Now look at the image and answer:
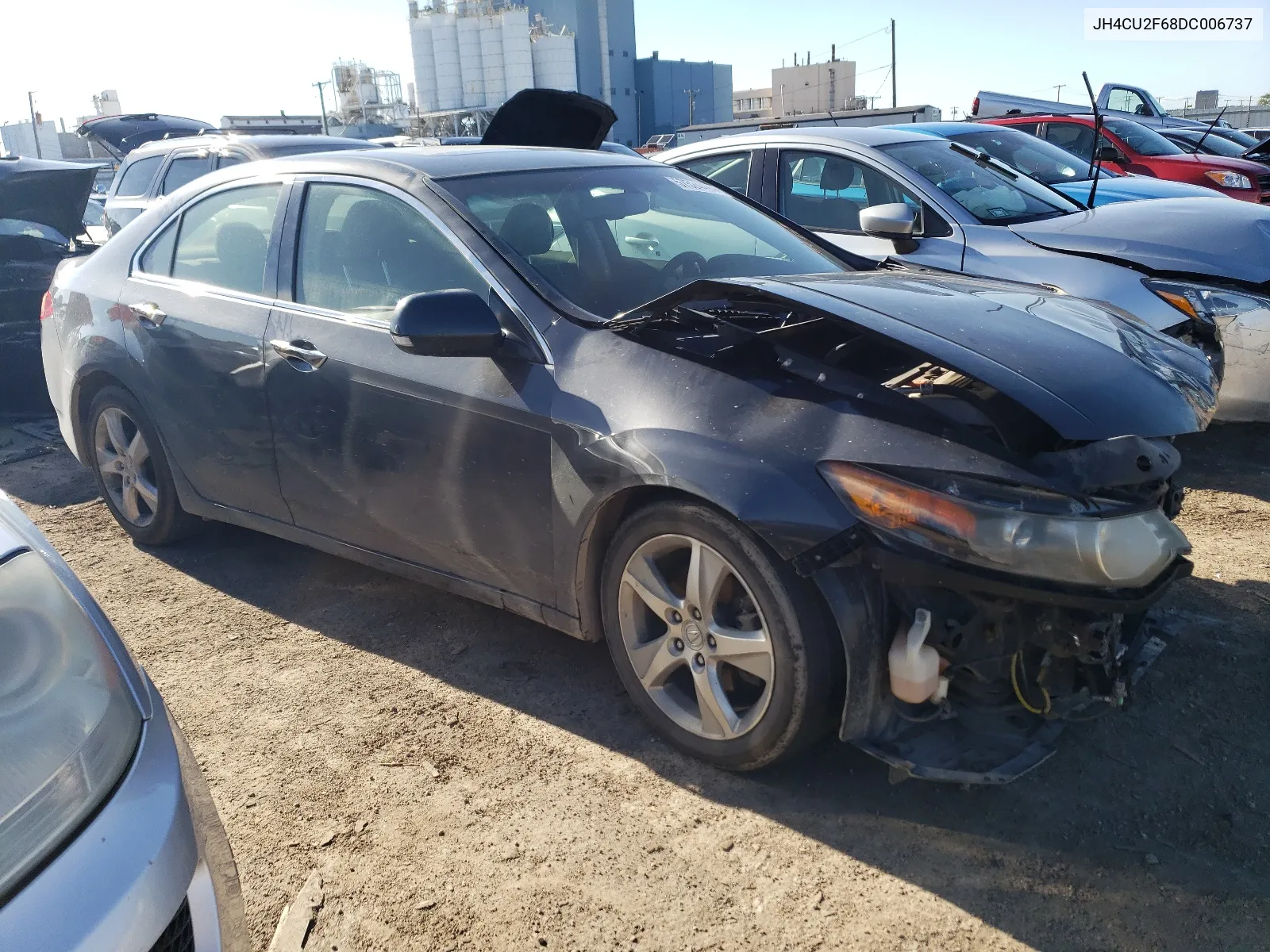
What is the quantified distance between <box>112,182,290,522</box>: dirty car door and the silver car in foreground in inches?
76.2

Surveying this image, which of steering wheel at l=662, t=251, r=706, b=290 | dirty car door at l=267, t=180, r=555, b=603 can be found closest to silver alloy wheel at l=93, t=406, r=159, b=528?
dirty car door at l=267, t=180, r=555, b=603

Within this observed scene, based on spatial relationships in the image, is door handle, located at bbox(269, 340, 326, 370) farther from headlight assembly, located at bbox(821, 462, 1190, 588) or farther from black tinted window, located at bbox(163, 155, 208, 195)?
black tinted window, located at bbox(163, 155, 208, 195)

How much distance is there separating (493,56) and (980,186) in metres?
69.1

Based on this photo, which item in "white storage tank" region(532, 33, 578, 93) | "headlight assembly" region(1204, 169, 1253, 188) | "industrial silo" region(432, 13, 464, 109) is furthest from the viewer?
"industrial silo" region(432, 13, 464, 109)

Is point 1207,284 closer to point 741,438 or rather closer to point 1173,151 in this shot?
point 741,438

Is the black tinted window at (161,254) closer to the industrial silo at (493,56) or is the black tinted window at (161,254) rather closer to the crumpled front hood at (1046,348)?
the crumpled front hood at (1046,348)

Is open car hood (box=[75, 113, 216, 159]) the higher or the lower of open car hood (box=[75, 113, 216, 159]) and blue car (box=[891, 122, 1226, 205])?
the higher

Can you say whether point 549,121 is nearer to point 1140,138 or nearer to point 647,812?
point 647,812

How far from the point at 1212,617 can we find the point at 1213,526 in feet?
3.19

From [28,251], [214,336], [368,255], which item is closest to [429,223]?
[368,255]

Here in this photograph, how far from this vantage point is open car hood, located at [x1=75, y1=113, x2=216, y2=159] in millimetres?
12367

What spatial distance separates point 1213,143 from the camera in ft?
50.2

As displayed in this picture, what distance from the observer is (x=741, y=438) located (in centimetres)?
251

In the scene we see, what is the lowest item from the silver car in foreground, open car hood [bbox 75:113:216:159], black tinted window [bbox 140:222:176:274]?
the silver car in foreground
